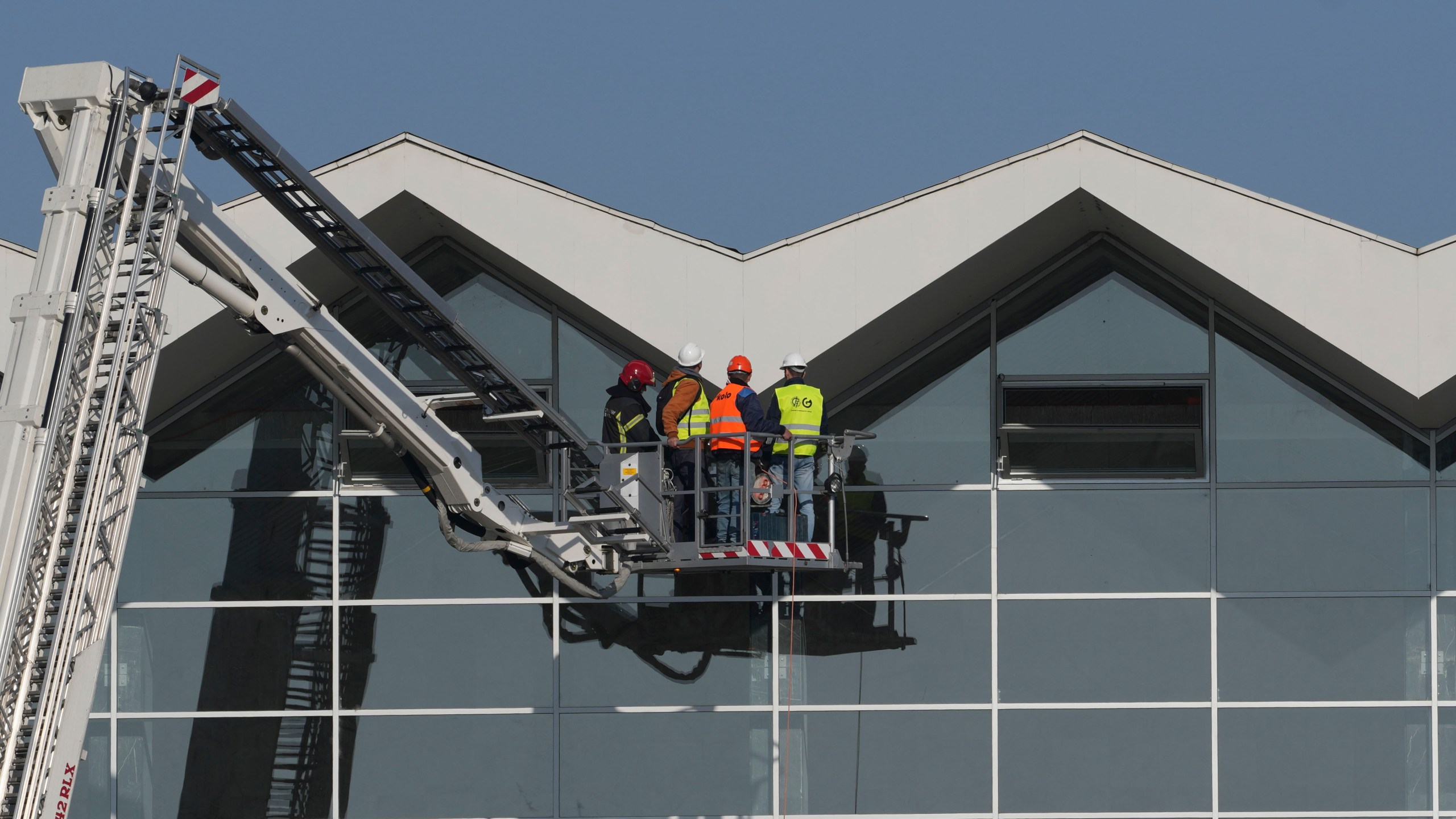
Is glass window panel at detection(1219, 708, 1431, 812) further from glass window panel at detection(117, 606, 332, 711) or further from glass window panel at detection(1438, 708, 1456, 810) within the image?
glass window panel at detection(117, 606, 332, 711)

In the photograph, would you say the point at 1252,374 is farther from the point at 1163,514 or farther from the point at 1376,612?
→ the point at 1376,612

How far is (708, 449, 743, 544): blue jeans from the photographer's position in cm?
1534

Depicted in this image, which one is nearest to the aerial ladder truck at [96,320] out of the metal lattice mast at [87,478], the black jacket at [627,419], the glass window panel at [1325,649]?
the metal lattice mast at [87,478]

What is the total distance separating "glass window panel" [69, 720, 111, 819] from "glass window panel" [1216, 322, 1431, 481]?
1238cm

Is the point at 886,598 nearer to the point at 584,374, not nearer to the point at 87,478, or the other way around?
the point at 584,374

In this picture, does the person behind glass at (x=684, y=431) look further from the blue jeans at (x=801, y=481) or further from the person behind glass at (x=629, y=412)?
the blue jeans at (x=801, y=481)

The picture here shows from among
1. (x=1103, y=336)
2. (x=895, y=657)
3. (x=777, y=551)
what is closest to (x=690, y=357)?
(x=777, y=551)

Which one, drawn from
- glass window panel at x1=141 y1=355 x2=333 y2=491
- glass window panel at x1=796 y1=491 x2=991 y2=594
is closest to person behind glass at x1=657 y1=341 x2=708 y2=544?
glass window panel at x1=796 y1=491 x2=991 y2=594

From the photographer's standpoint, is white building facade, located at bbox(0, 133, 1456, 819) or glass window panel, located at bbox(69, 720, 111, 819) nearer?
white building facade, located at bbox(0, 133, 1456, 819)

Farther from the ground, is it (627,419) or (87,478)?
(627,419)

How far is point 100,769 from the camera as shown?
17172 mm

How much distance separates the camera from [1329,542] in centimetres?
1708

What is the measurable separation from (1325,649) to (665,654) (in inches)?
277

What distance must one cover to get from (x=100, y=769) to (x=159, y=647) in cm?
143
